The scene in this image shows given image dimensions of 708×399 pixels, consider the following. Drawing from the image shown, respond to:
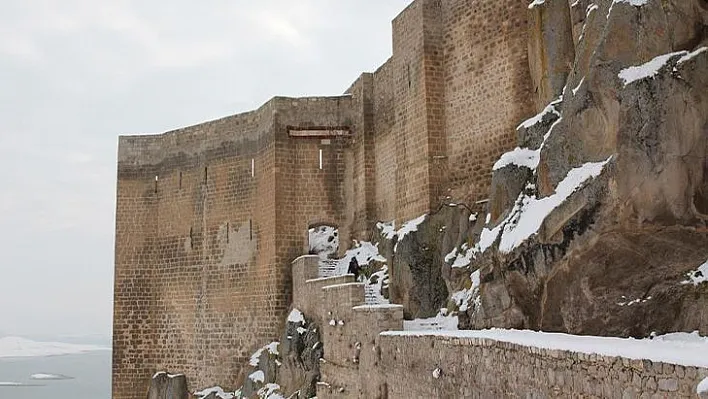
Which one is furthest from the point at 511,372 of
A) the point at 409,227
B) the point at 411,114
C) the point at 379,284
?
the point at 411,114

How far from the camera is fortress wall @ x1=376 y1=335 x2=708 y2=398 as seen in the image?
6.22 m


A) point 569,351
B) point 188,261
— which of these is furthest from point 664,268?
point 188,261

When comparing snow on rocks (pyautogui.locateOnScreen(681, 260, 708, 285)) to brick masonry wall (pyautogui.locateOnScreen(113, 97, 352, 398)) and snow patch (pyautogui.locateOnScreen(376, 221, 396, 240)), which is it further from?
brick masonry wall (pyautogui.locateOnScreen(113, 97, 352, 398))

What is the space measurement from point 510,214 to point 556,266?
234 cm

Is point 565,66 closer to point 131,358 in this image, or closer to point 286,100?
point 286,100

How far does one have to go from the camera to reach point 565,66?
1440 centimetres

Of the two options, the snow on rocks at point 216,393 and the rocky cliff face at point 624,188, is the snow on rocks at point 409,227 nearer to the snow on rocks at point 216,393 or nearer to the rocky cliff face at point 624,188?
A: the rocky cliff face at point 624,188

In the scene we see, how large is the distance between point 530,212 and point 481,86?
254 inches

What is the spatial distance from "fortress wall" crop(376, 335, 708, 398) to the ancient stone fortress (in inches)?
1.1

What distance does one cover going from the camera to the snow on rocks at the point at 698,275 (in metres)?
9.94

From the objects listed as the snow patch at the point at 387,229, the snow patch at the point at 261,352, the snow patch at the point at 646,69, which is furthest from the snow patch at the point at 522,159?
the snow patch at the point at 261,352

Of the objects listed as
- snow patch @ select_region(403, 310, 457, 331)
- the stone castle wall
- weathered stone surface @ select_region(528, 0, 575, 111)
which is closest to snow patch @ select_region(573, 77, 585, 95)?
weathered stone surface @ select_region(528, 0, 575, 111)

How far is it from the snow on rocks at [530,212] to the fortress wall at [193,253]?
11.3m

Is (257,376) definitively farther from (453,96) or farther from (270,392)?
(453,96)
